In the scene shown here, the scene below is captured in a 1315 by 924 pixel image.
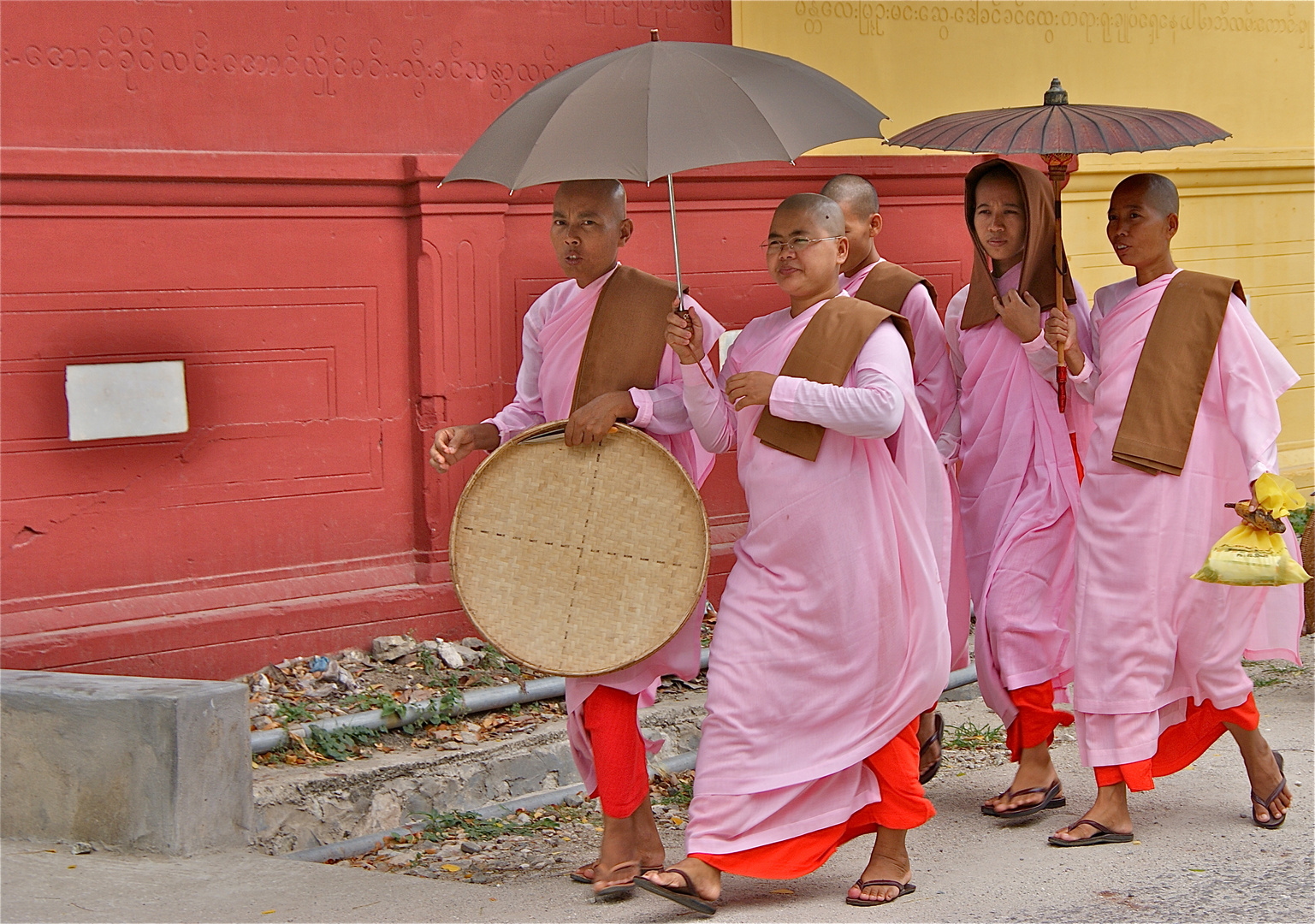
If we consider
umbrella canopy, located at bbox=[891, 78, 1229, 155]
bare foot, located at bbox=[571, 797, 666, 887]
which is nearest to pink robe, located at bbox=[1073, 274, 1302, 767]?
umbrella canopy, located at bbox=[891, 78, 1229, 155]

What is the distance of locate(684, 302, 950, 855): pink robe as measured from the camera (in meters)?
3.68

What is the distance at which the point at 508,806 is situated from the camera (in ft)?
17.0

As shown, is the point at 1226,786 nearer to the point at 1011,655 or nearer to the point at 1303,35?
the point at 1011,655

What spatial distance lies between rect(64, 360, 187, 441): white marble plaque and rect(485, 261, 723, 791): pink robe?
1.83 m

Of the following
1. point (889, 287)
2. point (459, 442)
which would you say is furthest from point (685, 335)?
point (889, 287)

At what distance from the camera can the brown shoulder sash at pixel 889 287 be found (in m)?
4.75

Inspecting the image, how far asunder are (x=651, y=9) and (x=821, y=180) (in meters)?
1.21

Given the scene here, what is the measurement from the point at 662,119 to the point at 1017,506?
196 cm

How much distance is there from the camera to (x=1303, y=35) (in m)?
9.38

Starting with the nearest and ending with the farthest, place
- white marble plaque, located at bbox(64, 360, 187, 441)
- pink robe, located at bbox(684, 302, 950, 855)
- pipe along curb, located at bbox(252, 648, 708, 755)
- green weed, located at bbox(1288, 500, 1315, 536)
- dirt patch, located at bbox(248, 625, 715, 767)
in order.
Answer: pink robe, located at bbox(684, 302, 950, 855)
pipe along curb, located at bbox(252, 648, 708, 755)
dirt patch, located at bbox(248, 625, 715, 767)
white marble plaque, located at bbox(64, 360, 187, 441)
green weed, located at bbox(1288, 500, 1315, 536)

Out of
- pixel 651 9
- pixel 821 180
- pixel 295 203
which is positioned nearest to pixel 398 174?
pixel 295 203

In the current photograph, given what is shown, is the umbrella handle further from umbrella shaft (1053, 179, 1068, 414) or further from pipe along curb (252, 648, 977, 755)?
pipe along curb (252, 648, 977, 755)

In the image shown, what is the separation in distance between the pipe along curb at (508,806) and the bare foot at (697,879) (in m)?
1.13

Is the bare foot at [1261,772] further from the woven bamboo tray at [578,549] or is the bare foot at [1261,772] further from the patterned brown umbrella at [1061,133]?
the woven bamboo tray at [578,549]
